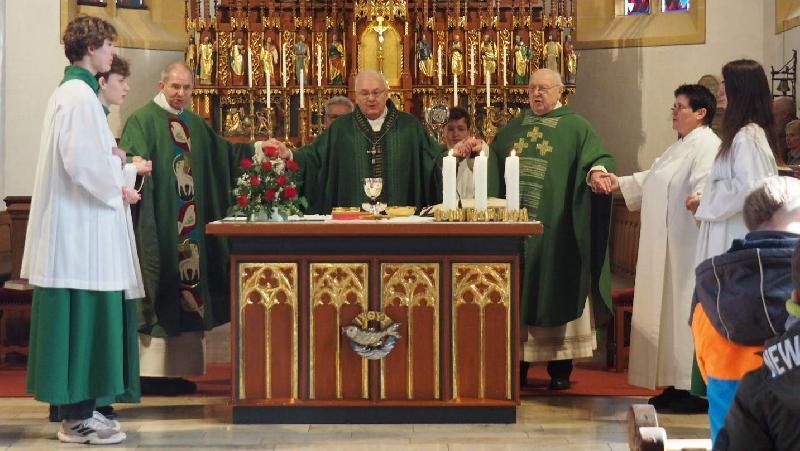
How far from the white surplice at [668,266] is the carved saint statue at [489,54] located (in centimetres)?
390

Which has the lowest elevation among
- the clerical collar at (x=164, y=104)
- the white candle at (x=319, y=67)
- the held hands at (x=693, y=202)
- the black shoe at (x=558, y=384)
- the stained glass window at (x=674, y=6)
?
the black shoe at (x=558, y=384)

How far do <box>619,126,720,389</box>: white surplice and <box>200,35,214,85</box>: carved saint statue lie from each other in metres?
4.95

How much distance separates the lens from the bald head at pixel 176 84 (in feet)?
23.9

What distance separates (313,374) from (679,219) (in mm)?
2196

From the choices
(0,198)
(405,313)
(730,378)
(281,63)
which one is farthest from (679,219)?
(0,198)

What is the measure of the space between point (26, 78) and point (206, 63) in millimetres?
1974

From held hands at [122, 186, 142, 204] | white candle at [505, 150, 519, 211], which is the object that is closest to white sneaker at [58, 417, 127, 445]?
held hands at [122, 186, 142, 204]

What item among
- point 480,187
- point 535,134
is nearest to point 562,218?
point 535,134

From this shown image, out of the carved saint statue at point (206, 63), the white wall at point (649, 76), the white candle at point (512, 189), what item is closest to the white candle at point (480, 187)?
the white candle at point (512, 189)

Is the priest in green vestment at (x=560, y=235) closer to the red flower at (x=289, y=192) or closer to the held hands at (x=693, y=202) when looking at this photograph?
the held hands at (x=693, y=202)

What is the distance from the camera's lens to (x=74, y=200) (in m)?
5.85

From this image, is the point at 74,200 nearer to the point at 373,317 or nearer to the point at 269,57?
the point at 373,317

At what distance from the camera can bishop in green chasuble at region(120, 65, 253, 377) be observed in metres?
7.29

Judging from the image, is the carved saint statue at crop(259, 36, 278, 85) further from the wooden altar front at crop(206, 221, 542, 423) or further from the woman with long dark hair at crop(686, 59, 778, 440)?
the woman with long dark hair at crop(686, 59, 778, 440)
